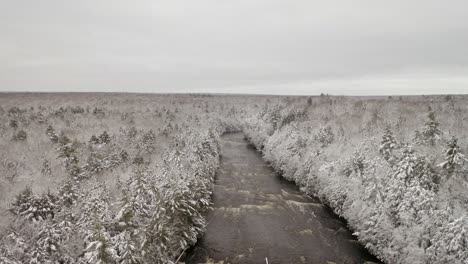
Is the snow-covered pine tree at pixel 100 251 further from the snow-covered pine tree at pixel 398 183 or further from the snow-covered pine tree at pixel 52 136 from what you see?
the snow-covered pine tree at pixel 52 136

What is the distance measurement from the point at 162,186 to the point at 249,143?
22.2 meters

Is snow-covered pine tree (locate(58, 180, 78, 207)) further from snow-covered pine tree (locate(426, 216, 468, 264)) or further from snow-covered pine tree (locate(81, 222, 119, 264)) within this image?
snow-covered pine tree (locate(426, 216, 468, 264))

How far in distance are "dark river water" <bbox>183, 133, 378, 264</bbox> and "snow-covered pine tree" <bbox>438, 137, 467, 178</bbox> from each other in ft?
16.0

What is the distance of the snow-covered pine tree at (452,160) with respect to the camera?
12.6 m

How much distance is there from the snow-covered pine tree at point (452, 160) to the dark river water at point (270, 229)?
4876 millimetres

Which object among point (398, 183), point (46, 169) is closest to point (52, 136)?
point (46, 169)

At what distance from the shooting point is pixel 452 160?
12.8 m

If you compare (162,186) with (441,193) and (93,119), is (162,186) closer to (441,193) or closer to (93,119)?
(441,193)

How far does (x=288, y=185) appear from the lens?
21.0m

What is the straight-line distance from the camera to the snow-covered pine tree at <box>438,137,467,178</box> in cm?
1264

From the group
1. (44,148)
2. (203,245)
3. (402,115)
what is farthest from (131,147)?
(402,115)

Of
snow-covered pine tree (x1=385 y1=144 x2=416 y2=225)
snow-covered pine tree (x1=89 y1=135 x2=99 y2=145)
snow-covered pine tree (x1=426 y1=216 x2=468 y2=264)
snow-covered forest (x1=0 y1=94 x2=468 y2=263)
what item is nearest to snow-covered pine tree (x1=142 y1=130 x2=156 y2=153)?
snow-covered forest (x1=0 y1=94 x2=468 y2=263)

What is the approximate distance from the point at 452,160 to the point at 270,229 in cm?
836

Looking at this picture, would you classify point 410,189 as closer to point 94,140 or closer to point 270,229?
point 270,229
